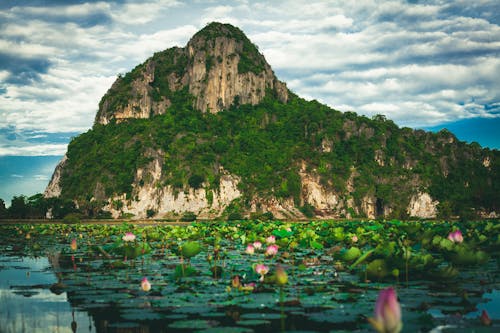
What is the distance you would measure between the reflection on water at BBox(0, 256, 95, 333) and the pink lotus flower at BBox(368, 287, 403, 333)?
13.6ft

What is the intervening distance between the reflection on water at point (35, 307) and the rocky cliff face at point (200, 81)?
458ft

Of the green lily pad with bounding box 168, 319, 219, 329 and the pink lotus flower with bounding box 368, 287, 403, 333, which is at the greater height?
the pink lotus flower with bounding box 368, 287, 403, 333

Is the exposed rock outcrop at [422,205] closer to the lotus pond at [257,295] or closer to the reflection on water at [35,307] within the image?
the lotus pond at [257,295]

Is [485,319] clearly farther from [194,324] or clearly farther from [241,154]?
[241,154]

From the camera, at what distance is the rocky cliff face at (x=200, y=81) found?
14738cm

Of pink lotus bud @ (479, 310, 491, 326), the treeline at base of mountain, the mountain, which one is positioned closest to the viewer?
pink lotus bud @ (479, 310, 491, 326)

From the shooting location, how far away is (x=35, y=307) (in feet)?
24.0

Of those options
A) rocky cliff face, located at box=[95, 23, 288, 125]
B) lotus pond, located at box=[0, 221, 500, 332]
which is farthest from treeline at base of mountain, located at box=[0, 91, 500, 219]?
lotus pond, located at box=[0, 221, 500, 332]

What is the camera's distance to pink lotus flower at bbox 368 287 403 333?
3025 millimetres

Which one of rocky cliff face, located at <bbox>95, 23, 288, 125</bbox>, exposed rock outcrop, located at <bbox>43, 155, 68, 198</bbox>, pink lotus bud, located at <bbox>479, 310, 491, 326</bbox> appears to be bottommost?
pink lotus bud, located at <bbox>479, 310, 491, 326</bbox>

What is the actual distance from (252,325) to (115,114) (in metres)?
147

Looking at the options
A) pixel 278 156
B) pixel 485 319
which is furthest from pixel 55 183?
pixel 485 319

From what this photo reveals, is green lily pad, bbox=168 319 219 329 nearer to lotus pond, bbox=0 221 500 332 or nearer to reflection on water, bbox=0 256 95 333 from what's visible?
lotus pond, bbox=0 221 500 332

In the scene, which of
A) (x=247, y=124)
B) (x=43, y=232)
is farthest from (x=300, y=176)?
(x=43, y=232)
